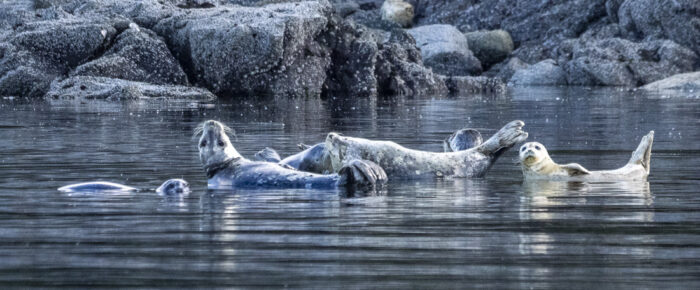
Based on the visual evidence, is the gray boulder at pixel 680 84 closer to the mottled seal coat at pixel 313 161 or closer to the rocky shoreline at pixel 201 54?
the rocky shoreline at pixel 201 54

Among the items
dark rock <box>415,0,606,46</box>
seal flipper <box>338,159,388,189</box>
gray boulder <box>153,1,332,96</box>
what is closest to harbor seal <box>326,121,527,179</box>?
seal flipper <box>338,159,388,189</box>

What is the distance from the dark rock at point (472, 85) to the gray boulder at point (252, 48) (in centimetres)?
453

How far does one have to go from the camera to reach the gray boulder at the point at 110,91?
84.6ft

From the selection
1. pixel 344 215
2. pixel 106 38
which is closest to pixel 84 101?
pixel 106 38

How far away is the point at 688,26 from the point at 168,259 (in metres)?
34.5

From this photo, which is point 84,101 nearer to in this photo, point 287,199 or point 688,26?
point 287,199

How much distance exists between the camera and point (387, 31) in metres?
40.4

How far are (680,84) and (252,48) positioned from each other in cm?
1021

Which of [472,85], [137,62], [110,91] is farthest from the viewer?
[472,85]

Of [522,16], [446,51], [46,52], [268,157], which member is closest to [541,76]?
[446,51]

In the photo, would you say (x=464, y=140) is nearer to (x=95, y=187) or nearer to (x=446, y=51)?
(x=95, y=187)

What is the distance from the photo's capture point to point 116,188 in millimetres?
8781

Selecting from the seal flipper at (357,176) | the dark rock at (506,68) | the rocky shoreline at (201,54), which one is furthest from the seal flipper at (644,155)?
the dark rock at (506,68)

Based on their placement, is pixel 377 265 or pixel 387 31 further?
pixel 387 31
